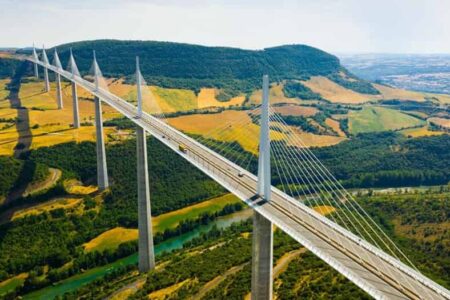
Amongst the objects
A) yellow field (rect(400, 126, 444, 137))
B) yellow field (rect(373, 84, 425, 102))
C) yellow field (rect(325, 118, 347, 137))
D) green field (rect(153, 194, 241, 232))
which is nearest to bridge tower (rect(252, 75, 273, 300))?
green field (rect(153, 194, 241, 232))

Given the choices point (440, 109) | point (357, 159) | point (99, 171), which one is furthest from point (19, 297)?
point (440, 109)

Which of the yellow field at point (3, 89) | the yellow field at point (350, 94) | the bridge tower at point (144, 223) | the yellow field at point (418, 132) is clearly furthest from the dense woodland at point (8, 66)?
the yellow field at point (418, 132)

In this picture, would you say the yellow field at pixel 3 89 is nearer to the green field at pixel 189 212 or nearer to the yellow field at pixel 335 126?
the green field at pixel 189 212

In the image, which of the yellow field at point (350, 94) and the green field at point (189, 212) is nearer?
the green field at point (189, 212)

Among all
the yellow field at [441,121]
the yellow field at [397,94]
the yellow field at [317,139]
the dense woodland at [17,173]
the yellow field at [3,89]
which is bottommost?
the yellow field at [317,139]

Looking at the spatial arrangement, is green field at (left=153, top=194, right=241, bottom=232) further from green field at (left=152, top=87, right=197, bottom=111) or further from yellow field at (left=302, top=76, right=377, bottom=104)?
yellow field at (left=302, top=76, right=377, bottom=104)
